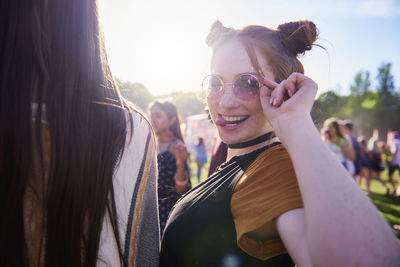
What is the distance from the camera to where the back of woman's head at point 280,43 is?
Result: 4.56ft

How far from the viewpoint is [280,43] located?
1.44 m

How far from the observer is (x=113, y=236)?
89 cm

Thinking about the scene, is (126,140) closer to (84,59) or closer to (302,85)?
(84,59)

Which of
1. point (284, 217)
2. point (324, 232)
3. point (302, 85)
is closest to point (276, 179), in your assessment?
point (284, 217)

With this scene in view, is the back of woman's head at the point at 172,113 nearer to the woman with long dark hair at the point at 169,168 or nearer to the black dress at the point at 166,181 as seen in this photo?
the woman with long dark hair at the point at 169,168

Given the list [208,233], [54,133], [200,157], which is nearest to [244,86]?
[208,233]

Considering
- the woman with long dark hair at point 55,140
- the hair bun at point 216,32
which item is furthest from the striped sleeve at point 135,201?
the hair bun at point 216,32

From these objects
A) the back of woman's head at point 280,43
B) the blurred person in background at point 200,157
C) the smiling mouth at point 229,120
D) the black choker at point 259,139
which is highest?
the back of woman's head at point 280,43

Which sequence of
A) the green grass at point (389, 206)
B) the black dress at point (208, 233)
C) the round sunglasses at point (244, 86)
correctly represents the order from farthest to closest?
the green grass at point (389, 206) < the round sunglasses at point (244, 86) < the black dress at point (208, 233)

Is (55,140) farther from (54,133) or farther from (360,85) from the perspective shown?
(360,85)

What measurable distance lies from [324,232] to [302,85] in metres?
0.56

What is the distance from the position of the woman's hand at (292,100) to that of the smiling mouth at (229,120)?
0.34 m

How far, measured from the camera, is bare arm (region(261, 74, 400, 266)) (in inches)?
24.7

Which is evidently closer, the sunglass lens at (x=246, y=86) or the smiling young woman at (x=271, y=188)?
the smiling young woman at (x=271, y=188)
